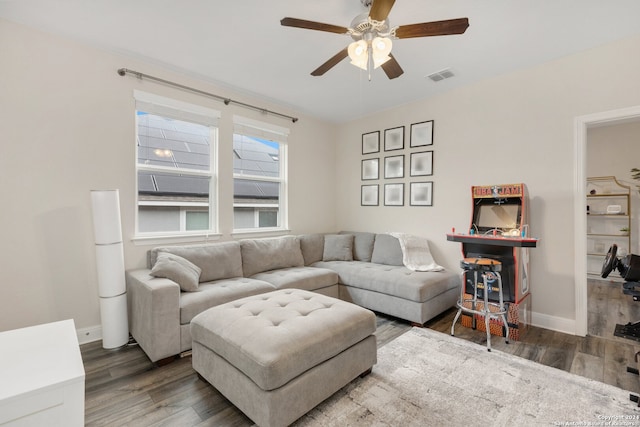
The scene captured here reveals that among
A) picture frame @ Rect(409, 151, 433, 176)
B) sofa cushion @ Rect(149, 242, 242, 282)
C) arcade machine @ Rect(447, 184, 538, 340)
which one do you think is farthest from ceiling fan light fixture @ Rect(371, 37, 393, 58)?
sofa cushion @ Rect(149, 242, 242, 282)

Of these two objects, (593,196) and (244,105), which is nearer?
(244,105)

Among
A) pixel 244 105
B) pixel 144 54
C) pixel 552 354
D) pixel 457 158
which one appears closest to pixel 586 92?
pixel 457 158

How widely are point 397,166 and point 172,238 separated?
313 centimetres

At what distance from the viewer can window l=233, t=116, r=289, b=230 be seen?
3.84 meters

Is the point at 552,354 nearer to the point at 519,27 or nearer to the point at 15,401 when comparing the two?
the point at 519,27

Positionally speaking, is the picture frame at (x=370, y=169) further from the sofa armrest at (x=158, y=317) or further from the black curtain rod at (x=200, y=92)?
the sofa armrest at (x=158, y=317)

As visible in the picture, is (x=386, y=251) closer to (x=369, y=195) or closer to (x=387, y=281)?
(x=387, y=281)

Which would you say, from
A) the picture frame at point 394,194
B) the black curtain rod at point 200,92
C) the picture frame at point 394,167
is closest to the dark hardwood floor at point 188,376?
the picture frame at point 394,194

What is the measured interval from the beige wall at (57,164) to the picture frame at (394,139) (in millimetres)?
2939

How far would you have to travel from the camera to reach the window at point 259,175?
12.6 ft

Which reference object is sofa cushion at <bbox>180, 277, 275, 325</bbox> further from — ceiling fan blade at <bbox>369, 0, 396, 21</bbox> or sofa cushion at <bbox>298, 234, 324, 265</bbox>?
ceiling fan blade at <bbox>369, 0, 396, 21</bbox>

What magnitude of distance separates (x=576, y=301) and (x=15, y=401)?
406 centimetres

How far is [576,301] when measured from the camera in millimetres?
2791

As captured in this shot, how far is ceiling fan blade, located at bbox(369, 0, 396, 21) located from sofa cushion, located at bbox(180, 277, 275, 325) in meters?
2.41
